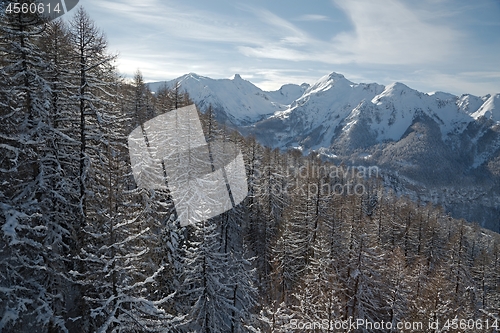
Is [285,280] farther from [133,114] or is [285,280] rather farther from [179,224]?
[133,114]

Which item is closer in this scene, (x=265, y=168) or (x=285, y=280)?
(x=285, y=280)

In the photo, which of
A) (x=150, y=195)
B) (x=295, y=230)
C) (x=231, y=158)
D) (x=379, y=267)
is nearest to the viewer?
(x=150, y=195)

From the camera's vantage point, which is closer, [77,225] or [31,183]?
[31,183]

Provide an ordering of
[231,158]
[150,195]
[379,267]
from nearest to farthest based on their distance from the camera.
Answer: [150,195] < [379,267] < [231,158]

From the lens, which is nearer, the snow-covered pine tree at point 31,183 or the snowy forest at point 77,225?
the snow-covered pine tree at point 31,183

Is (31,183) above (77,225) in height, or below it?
above

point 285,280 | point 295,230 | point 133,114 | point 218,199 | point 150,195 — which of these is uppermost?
point 133,114

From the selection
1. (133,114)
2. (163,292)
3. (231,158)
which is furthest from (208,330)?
(133,114)

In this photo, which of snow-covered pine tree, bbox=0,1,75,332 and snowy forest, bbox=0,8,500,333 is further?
snowy forest, bbox=0,8,500,333

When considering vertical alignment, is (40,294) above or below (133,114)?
below
